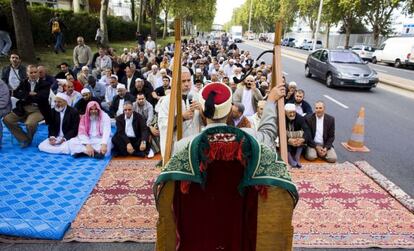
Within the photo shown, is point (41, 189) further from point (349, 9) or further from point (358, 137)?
point (349, 9)

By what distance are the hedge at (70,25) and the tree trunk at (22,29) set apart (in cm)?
420

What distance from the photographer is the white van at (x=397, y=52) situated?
24.0 m

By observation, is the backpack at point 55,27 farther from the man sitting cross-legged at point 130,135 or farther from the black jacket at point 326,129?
the black jacket at point 326,129

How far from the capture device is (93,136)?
265 inches

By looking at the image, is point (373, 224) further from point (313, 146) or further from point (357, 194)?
point (313, 146)

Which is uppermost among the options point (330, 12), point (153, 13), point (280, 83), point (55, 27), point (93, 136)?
point (330, 12)

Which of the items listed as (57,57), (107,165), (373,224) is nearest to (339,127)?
(373,224)

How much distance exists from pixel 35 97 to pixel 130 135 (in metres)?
2.31

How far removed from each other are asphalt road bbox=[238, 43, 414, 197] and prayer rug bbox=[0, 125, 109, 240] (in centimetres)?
494

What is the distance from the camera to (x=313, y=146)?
21.5ft

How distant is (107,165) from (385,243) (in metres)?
4.49

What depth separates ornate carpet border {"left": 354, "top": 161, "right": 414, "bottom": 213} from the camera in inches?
188

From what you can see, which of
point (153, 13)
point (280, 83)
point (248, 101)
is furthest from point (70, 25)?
point (280, 83)

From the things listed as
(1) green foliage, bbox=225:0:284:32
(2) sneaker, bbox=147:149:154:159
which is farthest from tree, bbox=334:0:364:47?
(2) sneaker, bbox=147:149:154:159
